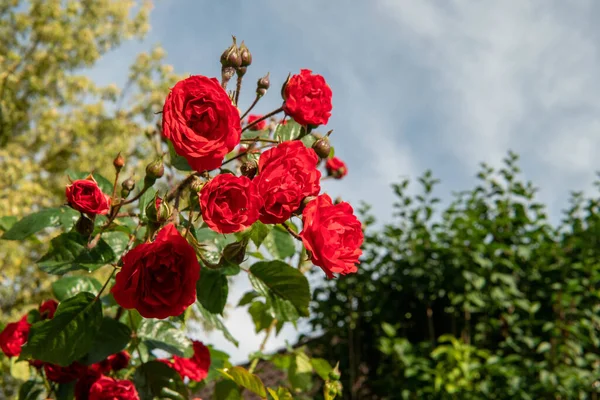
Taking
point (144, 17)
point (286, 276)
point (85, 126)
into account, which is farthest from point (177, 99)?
point (144, 17)

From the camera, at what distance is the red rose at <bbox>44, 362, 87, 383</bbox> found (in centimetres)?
105

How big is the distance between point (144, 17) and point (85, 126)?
318 cm

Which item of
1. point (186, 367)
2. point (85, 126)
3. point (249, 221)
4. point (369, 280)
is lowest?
point (186, 367)

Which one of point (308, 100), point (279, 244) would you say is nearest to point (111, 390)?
point (279, 244)

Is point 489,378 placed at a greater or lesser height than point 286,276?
greater

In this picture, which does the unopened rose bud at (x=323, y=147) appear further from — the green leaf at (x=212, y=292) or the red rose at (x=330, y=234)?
the green leaf at (x=212, y=292)

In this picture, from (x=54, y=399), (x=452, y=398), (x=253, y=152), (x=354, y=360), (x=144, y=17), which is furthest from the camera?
(x=144, y=17)

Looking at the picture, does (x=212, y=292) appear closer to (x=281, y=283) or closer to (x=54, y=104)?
(x=281, y=283)

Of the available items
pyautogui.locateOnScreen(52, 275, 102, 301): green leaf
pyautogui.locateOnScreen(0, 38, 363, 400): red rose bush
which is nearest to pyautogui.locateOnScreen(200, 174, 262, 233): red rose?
pyautogui.locateOnScreen(0, 38, 363, 400): red rose bush

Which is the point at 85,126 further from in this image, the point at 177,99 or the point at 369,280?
the point at 177,99

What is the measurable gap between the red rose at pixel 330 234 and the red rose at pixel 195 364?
48 centimetres

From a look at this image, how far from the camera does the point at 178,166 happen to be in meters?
0.91

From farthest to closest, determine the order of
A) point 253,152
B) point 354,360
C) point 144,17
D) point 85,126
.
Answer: point 144,17
point 85,126
point 354,360
point 253,152

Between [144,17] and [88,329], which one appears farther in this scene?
[144,17]
